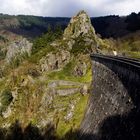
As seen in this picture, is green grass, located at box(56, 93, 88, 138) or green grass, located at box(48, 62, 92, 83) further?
green grass, located at box(48, 62, 92, 83)

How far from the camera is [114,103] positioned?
278 feet

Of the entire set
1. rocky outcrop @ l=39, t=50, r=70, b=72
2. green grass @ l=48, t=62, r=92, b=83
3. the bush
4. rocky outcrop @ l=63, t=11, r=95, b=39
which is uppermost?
rocky outcrop @ l=63, t=11, r=95, b=39

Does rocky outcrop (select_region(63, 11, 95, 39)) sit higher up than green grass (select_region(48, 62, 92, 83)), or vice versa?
rocky outcrop (select_region(63, 11, 95, 39))

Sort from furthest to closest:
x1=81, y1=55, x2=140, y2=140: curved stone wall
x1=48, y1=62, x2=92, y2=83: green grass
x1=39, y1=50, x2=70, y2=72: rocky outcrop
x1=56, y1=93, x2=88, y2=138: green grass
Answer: x1=39, y1=50, x2=70, y2=72: rocky outcrop, x1=48, y1=62, x2=92, y2=83: green grass, x1=56, y1=93, x2=88, y2=138: green grass, x1=81, y1=55, x2=140, y2=140: curved stone wall

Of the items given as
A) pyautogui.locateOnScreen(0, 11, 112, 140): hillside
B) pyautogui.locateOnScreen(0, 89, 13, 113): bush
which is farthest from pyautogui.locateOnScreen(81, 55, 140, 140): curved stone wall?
pyautogui.locateOnScreen(0, 89, 13, 113): bush

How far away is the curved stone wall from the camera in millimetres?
67688

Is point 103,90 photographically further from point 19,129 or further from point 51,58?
point 51,58

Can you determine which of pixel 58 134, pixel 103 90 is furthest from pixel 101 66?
pixel 58 134

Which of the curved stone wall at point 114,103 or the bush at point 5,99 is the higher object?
the curved stone wall at point 114,103

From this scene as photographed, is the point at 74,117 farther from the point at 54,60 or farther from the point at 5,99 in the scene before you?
the point at 54,60

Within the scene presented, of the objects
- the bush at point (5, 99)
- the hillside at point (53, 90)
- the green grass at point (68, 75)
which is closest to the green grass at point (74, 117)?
the hillside at point (53, 90)

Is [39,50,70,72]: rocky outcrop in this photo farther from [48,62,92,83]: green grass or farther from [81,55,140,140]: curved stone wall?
[81,55,140,140]: curved stone wall

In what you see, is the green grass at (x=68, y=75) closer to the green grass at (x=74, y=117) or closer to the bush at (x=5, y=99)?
the green grass at (x=74, y=117)

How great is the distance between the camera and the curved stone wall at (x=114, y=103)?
6769 cm
